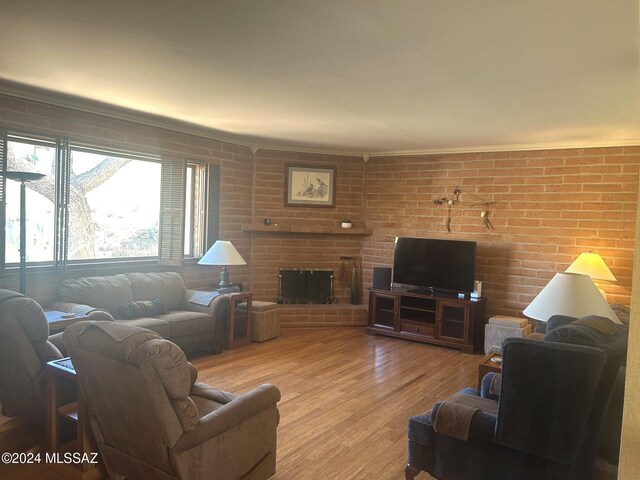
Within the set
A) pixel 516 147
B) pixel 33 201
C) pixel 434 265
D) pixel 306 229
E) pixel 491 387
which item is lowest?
pixel 491 387

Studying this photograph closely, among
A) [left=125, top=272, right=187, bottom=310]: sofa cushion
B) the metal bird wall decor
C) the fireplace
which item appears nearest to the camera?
[left=125, top=272, right=187, bottom=310]: sofa cushion

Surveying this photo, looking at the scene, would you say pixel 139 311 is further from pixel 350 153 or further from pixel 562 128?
pixel 562 128

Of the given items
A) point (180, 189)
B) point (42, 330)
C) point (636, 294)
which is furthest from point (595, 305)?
point (180, 189)

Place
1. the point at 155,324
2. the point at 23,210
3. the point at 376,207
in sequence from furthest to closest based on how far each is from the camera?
1. the point at 376,207
2. the point at 155,324
3. the point at 23,210

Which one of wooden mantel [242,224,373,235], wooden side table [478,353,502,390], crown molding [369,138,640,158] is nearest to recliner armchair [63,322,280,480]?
wooden side table [478,353,502,390]

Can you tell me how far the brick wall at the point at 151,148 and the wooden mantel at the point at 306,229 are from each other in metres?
0.19

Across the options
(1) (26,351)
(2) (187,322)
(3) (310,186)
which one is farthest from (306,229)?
(1) (26,351)

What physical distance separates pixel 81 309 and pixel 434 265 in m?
3.99

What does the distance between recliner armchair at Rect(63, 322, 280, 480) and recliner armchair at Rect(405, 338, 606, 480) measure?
989 millimetres

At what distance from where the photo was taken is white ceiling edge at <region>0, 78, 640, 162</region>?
4133 mm

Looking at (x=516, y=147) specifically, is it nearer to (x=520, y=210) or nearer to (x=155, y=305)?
(x=520, y=210)

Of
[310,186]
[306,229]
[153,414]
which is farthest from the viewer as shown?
[310,186]

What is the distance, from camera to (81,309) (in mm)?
4027

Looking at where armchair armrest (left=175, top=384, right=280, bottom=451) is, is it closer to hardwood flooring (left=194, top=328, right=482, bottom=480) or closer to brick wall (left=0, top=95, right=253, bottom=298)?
hardwood flooring (left=194, top=328, right=482, bottom=480)
